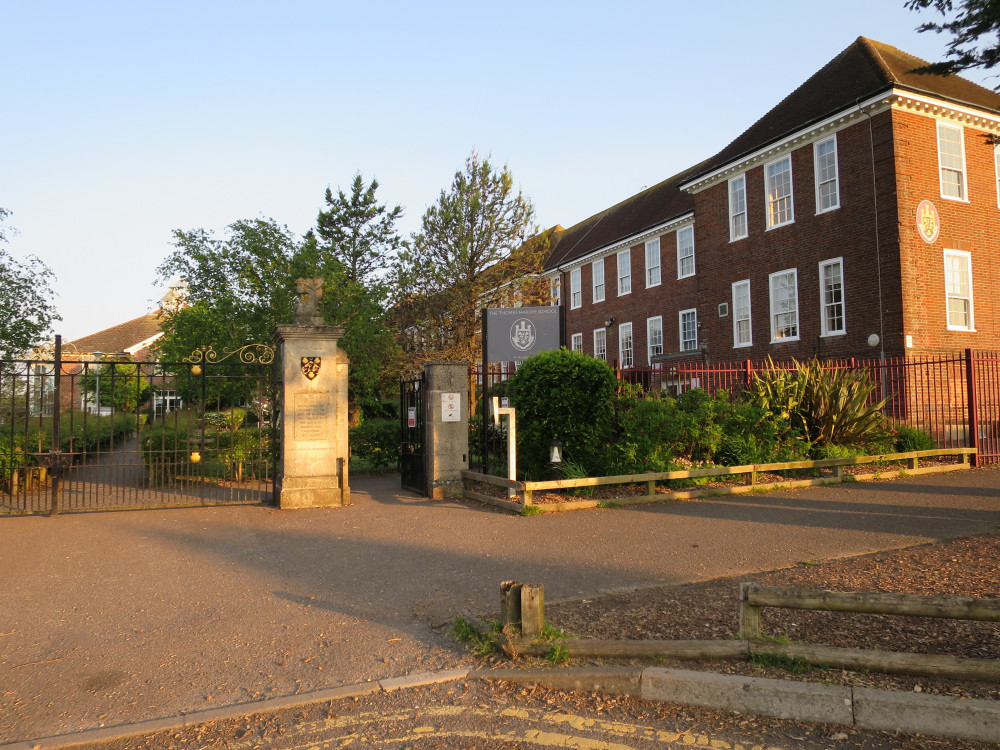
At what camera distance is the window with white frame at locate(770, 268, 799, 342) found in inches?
830

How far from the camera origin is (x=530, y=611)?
4.25 meters

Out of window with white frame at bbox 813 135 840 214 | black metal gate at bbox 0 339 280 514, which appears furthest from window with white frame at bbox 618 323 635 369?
black metal gate at bbox 0 339 280 514

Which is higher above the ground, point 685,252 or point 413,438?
point 685,252

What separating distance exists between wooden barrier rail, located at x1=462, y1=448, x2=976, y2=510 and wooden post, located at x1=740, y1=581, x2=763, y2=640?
18.3ft

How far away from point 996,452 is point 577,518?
428 inches

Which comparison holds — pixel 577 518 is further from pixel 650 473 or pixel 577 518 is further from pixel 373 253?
pixel 373 253

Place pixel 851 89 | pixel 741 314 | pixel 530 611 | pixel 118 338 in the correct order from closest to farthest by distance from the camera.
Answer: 1. pixel 530 611
2. pixel 851 89
3. pixel 741 314
4. pixel 118 338

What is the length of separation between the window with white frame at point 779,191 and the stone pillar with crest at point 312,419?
1629cm

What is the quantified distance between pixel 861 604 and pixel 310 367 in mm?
8839

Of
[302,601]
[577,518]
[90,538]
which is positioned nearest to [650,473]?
[577,518]

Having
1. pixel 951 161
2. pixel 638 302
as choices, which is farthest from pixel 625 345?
pixel 951 161

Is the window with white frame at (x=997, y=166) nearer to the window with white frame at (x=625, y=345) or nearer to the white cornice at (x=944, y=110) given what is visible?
the white cornice at (x=944, y=110)

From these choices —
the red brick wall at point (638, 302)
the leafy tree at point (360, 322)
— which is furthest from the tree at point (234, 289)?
the red brick wall at point (638, 302)

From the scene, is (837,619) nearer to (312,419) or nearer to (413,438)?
(312,419)
